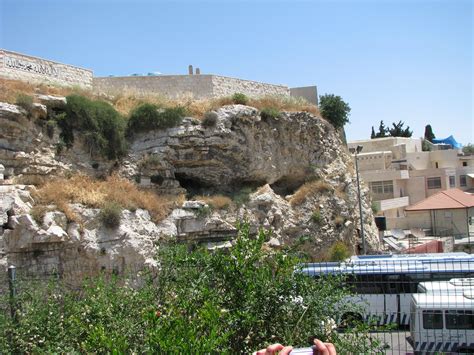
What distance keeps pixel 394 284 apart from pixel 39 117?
12.2 m

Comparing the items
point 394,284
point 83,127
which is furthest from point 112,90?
point 394,284

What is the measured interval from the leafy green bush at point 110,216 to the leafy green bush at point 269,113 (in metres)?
9.00

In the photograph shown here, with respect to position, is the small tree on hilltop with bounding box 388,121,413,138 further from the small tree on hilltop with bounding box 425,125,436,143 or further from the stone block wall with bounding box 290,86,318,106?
the stone block wall with bounding box 290,86,318,106

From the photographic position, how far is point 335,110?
25375 mm

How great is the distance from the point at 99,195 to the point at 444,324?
11.0 meters

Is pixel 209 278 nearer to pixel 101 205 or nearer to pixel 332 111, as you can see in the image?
pixel 101 205

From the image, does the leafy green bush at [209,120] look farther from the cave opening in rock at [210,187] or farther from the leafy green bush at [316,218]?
the leafy green bush at [316,218]

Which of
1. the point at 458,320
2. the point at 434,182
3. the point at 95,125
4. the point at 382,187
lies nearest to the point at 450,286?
the point at 458,320

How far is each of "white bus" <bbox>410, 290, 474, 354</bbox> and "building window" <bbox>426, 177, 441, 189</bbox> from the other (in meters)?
33.9

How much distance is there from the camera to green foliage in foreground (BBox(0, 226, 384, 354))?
5.11 metres

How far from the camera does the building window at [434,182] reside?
40250 mm

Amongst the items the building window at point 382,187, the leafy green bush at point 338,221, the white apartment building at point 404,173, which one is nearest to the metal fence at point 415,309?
the leafy green bush at point 338,221

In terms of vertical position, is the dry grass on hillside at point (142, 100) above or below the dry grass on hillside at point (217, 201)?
above

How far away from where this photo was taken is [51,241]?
1345 cm
